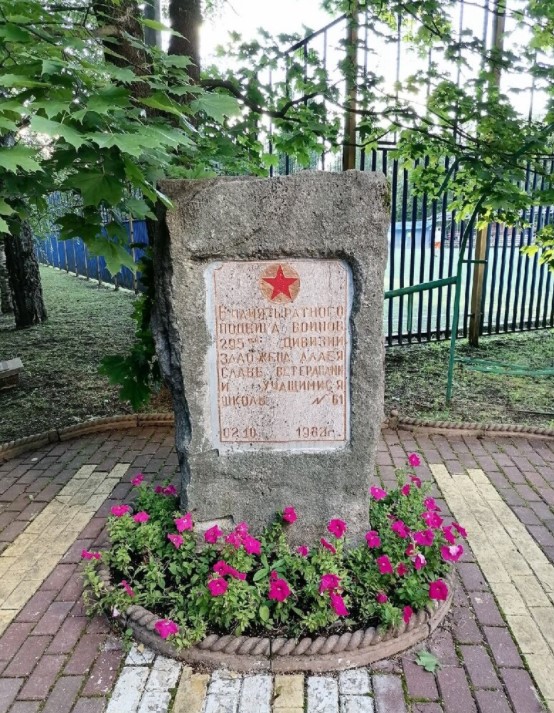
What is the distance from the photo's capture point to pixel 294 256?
274 cm

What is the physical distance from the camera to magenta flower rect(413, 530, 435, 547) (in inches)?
108

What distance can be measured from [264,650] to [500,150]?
4.19 m

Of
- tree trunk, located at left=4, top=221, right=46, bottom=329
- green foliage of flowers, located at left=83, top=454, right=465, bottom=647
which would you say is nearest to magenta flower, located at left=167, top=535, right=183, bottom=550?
green foliage of flowers, located at left=83, top=454, right=465, bottom=647

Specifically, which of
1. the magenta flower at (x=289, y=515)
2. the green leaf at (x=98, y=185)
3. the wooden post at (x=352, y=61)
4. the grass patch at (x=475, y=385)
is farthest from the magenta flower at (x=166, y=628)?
the wooden post at (x=352, y=61)

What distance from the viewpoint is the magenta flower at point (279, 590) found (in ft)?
8.18

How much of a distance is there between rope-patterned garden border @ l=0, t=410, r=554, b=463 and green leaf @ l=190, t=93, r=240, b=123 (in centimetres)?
318

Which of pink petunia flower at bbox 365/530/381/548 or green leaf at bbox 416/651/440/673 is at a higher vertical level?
pink petunia flower at bbox 365/530/381/548

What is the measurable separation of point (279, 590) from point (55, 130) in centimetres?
202

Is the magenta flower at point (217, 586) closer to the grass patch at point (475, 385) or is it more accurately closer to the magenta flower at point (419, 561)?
the magenta flower at point (419, 561)

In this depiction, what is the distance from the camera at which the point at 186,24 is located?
504 centimetres

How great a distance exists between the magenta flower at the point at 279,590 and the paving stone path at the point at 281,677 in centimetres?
31

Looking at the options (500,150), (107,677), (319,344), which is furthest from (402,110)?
(107,677)

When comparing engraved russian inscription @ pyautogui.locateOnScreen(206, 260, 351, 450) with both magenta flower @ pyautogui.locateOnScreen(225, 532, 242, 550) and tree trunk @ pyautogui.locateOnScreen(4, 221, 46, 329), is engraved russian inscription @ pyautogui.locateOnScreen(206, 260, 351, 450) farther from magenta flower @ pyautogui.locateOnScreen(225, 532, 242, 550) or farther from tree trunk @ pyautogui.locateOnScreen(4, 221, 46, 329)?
tree trunk @ pyautogui.locateOnScreen(4, 221, 46, 329)

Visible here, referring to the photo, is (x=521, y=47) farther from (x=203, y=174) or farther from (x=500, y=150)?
(x=203, y=174)
